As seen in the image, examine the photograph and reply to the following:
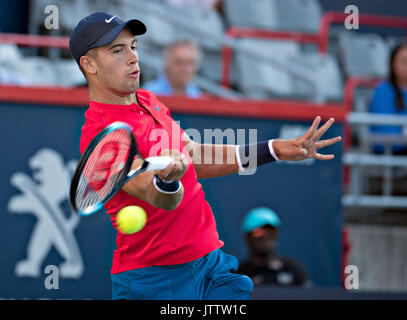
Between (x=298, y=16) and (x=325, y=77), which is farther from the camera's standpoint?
(x=298, y=16)

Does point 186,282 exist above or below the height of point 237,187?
below

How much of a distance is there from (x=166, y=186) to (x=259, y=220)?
286 cm

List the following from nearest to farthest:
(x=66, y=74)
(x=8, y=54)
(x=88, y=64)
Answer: (x=88, y=64)
(x=8, y=54)
(x=66, y=74)

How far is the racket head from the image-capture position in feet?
8.76

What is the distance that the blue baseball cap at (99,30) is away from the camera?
2.89 metres

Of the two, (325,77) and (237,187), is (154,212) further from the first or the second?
(325,77)

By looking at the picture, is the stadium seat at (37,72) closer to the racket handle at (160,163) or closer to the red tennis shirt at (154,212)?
the red tennis shirt at (154,212)

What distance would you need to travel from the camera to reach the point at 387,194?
6098mm

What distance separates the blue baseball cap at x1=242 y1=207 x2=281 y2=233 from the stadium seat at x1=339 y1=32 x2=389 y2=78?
4.37m

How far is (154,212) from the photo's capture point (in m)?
2.96

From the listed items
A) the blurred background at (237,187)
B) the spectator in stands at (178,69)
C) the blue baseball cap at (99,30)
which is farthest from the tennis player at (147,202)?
the spectator in stands at (178,69)

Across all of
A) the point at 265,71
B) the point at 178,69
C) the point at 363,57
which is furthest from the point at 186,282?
the point at 363,57

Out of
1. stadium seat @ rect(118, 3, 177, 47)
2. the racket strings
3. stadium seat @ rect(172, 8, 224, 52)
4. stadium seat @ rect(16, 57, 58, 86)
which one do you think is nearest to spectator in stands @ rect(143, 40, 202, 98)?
stadium seat @ rect(16, 57, 58, 86)
